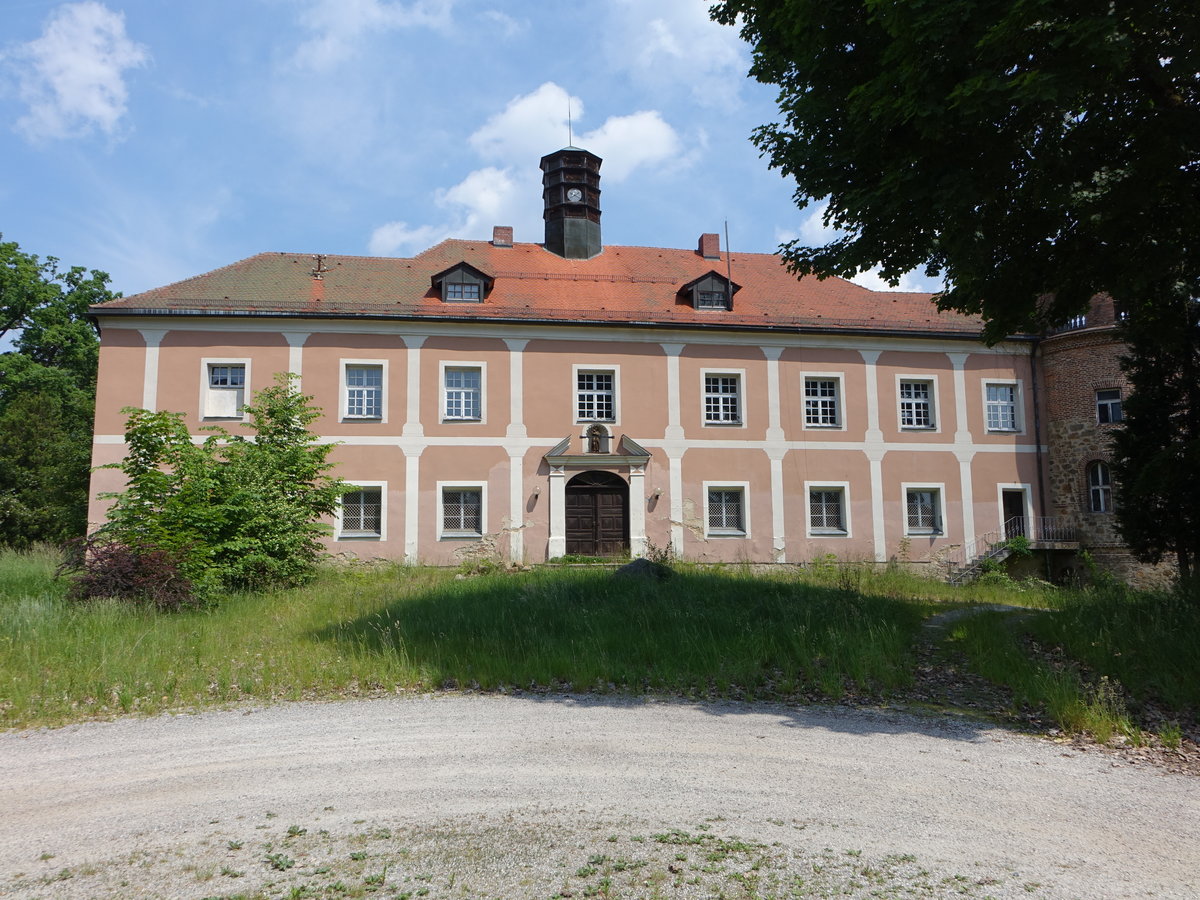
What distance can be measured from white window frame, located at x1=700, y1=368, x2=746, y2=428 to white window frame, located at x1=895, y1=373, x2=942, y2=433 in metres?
4.29

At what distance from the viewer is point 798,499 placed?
72.9 ft

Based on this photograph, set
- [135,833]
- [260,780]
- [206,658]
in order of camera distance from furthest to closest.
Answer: [206,658] → [260,780] → [135,833]

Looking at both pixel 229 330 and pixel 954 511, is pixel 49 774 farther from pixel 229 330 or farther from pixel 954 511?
pixel 954 511

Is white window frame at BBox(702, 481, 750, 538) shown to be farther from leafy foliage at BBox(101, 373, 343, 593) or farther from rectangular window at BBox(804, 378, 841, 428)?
leafy foliage at BBox(101, 373, 343, 593)

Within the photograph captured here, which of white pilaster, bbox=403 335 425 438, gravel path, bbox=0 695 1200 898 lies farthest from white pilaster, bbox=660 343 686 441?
gravel path, bbox=0 695 1200 898

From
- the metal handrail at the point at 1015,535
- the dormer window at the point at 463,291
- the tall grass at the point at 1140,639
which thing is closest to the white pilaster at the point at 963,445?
the metal handrail at the point at 1015,535

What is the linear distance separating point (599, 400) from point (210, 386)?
947 cm

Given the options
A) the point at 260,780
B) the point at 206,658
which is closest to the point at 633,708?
the point at 260,780

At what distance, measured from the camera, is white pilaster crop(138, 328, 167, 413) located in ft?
66.4

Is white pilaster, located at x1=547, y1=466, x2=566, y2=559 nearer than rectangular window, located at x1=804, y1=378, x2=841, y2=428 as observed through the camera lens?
Yes

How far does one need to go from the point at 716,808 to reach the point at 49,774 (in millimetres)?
4227

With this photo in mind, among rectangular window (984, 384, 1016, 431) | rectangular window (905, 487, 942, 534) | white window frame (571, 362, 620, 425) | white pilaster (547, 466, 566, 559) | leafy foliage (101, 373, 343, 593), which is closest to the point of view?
leafy foliage (101, 373, 343, 593)

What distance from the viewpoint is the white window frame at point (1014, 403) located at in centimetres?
2332

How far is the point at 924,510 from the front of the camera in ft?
75.2
